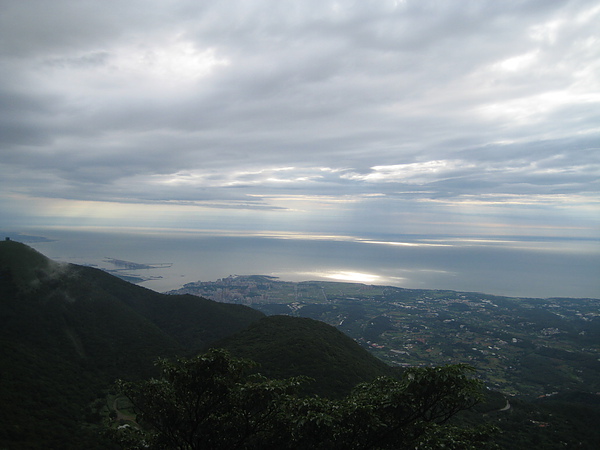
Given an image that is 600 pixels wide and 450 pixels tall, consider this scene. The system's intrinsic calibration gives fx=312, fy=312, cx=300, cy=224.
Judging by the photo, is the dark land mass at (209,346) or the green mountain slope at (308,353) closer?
the dark land mass at (209,346)

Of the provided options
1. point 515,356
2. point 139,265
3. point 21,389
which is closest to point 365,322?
point 515,356

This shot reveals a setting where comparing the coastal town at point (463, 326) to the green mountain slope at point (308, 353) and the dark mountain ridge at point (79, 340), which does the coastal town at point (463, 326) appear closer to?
the green mountain slope at point (308, 353)

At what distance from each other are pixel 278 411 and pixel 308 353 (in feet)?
67.4

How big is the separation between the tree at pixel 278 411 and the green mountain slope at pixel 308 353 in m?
14.5

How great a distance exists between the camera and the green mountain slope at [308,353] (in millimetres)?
23812

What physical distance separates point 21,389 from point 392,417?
2463cm

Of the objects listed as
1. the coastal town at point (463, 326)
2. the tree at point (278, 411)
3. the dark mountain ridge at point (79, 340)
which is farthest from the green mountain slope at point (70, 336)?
the coastal town at point (463, 326)

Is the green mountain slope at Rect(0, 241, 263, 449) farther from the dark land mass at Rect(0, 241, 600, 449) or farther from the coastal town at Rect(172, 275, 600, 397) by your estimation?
the coastal town at Rect(172, 275, 600, 397)

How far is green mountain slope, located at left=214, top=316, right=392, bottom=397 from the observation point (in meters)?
23.8

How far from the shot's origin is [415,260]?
190 metres

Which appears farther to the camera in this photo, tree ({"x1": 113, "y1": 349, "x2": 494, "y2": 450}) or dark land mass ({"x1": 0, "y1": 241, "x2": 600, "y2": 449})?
dark land mass ({"x1": 0, "y1": 241, "x2": 600, "y2": 449})

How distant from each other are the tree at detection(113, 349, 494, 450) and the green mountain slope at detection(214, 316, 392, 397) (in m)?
14.5

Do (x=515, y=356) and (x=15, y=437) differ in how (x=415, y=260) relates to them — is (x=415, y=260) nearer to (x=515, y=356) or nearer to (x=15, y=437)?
(x=515, y=356)

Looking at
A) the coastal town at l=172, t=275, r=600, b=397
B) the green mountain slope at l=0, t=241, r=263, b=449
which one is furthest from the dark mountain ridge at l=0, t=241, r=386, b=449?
the coastal town at l=172, t=275, r=600, b=397
